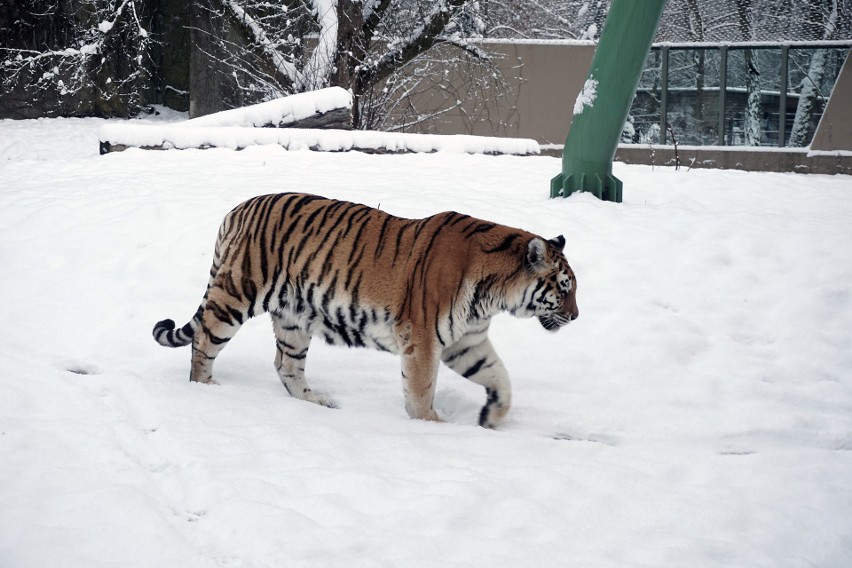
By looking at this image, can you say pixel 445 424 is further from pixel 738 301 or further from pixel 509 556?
pixel 738 301

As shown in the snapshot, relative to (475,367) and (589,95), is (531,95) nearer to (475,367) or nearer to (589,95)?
(589,95)

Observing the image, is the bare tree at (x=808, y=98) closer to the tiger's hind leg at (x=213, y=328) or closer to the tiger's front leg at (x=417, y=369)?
the tiger's front leg at (x=417, y=369)

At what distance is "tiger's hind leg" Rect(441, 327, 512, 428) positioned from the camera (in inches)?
163

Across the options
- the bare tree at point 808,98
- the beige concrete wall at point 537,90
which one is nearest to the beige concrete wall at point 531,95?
the beige concrete wall at point 537,90

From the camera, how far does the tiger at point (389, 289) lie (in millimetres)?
4070

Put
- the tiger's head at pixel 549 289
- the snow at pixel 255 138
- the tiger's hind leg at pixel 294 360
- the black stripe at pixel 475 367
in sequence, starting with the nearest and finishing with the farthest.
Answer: the tiger's head at pixel 549 289 < the black stripe at pixel 475 367 < the tiger's hind leg at pixel 294 360 < the snow at pixel 255 138

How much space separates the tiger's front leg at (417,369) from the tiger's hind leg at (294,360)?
1.61 ft

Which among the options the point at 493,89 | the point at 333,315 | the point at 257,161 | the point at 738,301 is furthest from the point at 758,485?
the point at 493,89

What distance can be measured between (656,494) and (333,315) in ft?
5.63

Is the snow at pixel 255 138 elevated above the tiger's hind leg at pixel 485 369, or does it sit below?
above

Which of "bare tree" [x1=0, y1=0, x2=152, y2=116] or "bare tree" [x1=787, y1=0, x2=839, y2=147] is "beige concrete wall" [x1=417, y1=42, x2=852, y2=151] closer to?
"bare tree" [x1=787, y1=0, x2=839, y2=147]

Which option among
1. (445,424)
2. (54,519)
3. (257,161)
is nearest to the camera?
(54,519)

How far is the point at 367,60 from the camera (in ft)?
42.8

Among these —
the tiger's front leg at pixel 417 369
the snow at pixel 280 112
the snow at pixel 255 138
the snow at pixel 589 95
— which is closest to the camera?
the tiger's front leg at pixel 417 369
